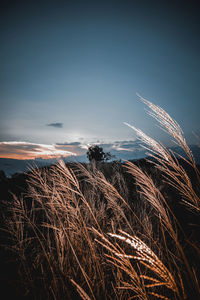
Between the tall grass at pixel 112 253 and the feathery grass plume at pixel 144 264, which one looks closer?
the feathery grass plume at pixel 144 264

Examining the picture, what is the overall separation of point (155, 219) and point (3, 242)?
3.28m

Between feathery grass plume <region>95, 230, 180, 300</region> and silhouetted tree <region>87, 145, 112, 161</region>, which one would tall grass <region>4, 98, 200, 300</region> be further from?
silhouetted tree <region>87, 145, 112, 161</region>

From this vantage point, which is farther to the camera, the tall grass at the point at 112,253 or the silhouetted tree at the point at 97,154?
the silhouetted tree at the point at 97,154

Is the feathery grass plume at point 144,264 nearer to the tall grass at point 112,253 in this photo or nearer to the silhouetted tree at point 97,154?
the tall grass at point 112,253

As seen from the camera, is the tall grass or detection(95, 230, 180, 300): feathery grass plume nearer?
detection(95, 230, 180, 300): feathery grass plume

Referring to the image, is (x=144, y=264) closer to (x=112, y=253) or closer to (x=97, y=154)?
(x=112, y=253)

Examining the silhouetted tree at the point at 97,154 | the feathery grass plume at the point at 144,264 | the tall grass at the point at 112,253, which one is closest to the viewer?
the feathery grass plume at the point at 144,264

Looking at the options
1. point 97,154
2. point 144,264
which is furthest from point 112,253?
point 97,154

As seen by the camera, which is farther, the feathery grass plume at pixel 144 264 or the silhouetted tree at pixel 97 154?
the silhouetted tree at pixel 97 154

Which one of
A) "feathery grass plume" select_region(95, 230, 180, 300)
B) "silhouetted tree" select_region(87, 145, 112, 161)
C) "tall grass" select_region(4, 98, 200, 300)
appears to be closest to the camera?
"feathery grass plume" select_region(95, 230, 180, 300)

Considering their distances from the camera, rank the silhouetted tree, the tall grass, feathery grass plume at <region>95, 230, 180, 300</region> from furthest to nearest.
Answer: the silhouetted tree
the tall grass
feathery grass plume at <region>95, 230, 180, 300</region>

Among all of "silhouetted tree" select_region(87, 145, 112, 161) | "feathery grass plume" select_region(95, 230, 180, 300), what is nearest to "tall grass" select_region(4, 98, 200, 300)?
"feathery grass plume" select_region(95, 230, 180, 300)

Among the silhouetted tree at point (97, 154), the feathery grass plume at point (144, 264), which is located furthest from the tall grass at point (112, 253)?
the silhouetted tree at point (97, 154)

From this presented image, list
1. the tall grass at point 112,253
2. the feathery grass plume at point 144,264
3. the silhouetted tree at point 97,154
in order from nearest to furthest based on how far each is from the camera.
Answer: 1. the feathery grass plume at point 144,264
2. the tall grass at point 112,253
3. the silhouetted tree at point 97,154
